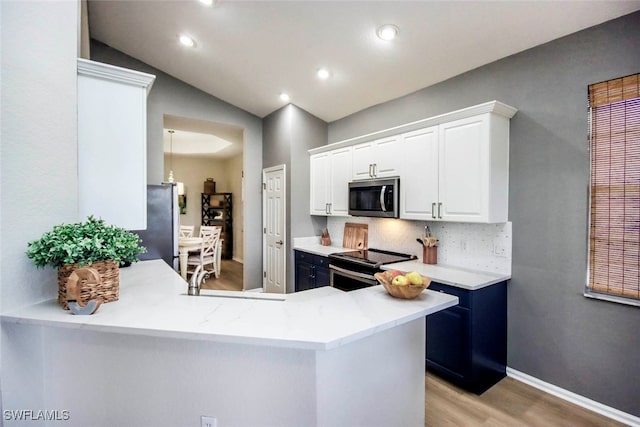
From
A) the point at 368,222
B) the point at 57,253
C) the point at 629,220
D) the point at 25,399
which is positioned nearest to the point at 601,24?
the point at 629,220

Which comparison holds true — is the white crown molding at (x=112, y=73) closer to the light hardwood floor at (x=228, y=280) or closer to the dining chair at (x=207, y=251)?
the light hardwood floor at (x=228, y=280)

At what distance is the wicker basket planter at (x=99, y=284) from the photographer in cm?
130

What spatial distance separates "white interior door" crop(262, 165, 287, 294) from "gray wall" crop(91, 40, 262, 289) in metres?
0.16

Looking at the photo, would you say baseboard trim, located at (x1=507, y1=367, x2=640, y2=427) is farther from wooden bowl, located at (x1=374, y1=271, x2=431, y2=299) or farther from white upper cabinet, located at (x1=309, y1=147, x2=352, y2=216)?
white upper cabinet, located at (x1=309, y1=147, x2=352, y2=216)

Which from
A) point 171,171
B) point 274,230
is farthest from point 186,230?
point 274,230

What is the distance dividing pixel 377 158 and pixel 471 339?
1980 millimetres

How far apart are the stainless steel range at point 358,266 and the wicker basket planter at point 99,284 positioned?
7.17 ft

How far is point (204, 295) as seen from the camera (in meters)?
1.69

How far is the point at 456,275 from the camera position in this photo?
266 cm

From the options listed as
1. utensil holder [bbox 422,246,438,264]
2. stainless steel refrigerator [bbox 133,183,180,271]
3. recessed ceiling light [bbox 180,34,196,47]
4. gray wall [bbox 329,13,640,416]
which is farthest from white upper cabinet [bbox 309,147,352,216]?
recessed ceiling light [bbox 180,34,196,47]

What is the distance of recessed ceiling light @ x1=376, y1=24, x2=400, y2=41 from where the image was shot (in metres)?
2.52

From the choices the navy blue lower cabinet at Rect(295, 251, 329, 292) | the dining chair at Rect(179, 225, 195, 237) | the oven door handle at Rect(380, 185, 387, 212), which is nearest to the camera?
the oven door handle at Rect(380, 185, 387, 212)

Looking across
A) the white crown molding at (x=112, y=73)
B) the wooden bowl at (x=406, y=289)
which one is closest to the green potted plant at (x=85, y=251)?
the white crown molding at (x=112, y=73)

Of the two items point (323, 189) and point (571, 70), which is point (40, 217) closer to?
point (323, 189)
